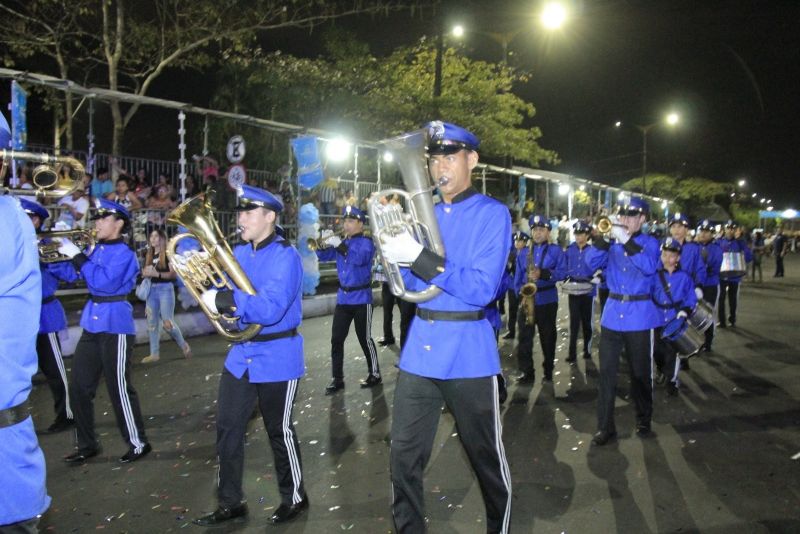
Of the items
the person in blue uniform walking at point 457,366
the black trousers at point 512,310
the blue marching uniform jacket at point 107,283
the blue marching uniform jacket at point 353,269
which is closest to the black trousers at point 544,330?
the blue marching uniform jacket at point 353,269

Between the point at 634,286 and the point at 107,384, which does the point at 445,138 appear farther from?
the point at 107,384

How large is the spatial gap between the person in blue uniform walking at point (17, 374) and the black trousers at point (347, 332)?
223 inches

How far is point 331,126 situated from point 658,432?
14.4 m

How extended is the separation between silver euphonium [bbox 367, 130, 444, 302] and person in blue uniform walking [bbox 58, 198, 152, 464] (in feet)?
10.5

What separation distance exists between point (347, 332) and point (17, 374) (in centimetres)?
590

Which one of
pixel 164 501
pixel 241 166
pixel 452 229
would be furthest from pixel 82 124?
pixel 452 229

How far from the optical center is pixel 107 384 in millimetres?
5355

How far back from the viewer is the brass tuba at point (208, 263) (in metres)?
3.96

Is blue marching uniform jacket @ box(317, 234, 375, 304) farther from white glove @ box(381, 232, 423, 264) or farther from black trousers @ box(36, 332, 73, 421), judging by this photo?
white glove @ box(381, 232, 423, 264)

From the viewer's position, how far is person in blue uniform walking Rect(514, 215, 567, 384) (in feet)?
27.8

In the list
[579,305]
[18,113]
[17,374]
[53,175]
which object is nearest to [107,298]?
[53,175]

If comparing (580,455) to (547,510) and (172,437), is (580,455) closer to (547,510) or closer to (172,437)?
(547,510)

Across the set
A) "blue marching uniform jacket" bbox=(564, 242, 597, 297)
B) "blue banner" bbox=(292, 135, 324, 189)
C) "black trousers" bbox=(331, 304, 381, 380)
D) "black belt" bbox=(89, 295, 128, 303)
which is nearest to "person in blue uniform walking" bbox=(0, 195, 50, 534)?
"black belt" bbox=(89, 295, 128, 303)

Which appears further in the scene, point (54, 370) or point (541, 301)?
point (541, 301)
